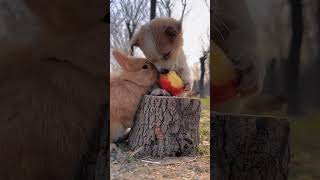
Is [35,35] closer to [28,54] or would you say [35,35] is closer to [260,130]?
[28,54]

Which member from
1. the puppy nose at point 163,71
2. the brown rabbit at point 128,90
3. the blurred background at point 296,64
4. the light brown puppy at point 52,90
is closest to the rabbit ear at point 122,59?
the brown rabbit at point 128,90

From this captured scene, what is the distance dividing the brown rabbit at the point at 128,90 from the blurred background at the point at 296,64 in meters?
1.01

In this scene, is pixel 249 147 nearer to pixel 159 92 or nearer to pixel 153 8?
pixel 153 8

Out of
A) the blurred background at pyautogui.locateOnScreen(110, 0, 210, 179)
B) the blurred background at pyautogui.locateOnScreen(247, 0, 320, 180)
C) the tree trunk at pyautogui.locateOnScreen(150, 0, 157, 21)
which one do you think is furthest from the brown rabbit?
the blurred background at pyautogui.locateOnScreen(247, 0, 320, 180)

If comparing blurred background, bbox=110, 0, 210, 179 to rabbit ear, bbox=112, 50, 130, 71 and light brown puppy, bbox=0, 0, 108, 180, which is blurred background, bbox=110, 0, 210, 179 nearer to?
rabbit ear, bbox=112, 50, 130, 71

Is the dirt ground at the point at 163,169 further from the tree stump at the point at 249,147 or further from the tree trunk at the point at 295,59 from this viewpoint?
the tree trunk at the point at 295,59

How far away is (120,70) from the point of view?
1.57m

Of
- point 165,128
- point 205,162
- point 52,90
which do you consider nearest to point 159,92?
point 165,128

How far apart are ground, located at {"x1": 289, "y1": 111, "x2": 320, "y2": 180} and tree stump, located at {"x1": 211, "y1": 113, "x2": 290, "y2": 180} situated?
14 millimetres

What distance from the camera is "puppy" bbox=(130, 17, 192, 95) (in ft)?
4.68

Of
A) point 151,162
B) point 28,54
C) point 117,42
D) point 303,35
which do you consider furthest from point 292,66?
point 151,162

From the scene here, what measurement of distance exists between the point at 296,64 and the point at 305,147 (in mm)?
138

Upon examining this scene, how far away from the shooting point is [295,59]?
0.58m

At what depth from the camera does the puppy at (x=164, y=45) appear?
1.43 m
